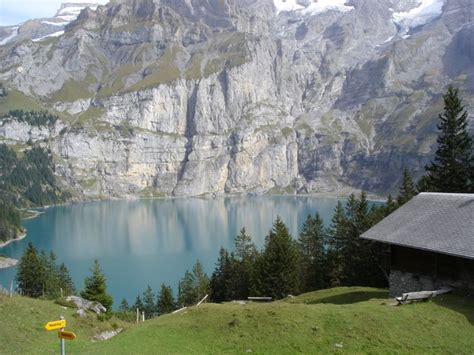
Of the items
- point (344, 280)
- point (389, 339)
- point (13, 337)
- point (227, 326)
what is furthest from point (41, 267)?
point (389, 339)

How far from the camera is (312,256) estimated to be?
258 ft

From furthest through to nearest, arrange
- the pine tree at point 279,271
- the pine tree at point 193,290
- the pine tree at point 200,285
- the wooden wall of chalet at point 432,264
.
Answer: the pine tree at point 193,290 < the pine tree at point 200,285 < the pine tree at point 279,271 < the wooden wall of chalet at point 432,264

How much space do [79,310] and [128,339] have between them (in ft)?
34.4

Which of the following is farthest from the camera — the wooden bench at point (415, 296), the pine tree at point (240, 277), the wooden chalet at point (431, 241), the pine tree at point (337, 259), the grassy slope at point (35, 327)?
the pine tree at point (240, 277)

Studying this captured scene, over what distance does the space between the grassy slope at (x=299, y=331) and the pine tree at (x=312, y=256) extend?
1466 inches

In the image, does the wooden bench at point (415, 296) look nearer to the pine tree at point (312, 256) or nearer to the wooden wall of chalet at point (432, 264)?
the wooden wall of chalet at point (432, 264)

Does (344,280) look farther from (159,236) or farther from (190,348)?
(159,236)

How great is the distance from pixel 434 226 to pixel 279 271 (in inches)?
1154

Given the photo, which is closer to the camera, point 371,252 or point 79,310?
point 79,310

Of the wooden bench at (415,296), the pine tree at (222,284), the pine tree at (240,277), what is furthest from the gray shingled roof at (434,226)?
the pine tree at (222,284)

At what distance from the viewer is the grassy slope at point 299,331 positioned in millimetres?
21578

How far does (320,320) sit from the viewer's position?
2414 cm

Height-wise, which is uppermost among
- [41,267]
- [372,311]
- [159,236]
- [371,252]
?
[372,311]

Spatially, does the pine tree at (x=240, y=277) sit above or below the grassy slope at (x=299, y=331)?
below
